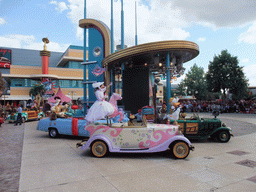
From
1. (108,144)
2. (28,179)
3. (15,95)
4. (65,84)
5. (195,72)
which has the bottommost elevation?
(28,179)

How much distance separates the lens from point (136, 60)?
1758cm

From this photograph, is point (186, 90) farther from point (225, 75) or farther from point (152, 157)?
point (152, 157)

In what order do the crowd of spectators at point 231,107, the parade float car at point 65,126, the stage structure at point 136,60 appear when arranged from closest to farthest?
the parade float car at point 65,126, the stage structure at point 136,60, the crowd of spectators at point 231,107

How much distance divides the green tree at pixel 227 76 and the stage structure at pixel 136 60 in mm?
16369

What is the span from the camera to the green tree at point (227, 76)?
31078 mm

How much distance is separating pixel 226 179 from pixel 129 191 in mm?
2254

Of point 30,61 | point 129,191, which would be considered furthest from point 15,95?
point 129,191

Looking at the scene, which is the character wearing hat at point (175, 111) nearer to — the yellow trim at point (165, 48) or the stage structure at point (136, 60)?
the stage structure at point (136, 60)

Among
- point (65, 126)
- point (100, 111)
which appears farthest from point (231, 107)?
point (100, 111)

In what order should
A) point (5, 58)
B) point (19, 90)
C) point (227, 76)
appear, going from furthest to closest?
point (5, 58) → point (19, 90) → point (227, 76)

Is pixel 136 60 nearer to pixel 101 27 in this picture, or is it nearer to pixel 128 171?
pixel 101 27

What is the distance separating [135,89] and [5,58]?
139ft

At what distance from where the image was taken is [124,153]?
649cm

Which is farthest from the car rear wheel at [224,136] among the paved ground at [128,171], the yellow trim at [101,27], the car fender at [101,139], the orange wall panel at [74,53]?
the orange wall panel at [74,53]
